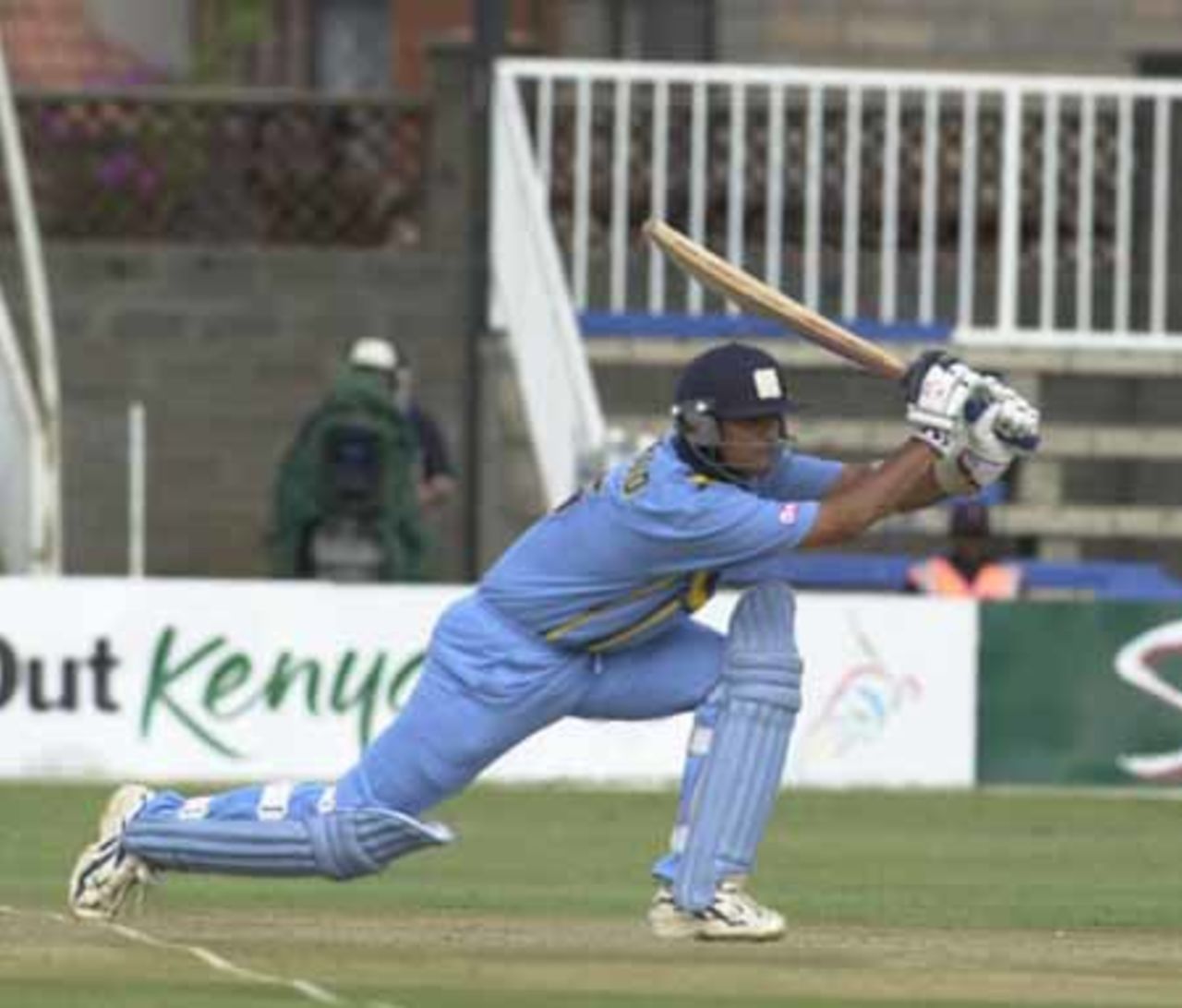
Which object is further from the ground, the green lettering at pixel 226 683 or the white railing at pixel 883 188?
the white railing at pixel 883 188

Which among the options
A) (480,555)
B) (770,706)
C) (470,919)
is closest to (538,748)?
(480,555)

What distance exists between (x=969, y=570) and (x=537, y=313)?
2.07 m

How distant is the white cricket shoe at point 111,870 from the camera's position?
10.9 m

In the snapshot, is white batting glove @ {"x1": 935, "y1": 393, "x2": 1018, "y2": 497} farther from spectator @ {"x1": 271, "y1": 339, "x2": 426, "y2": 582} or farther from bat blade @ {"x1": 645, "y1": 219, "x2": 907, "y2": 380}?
spectator @ {"x1": 271, "y1": 339, "x2": 426, "y2": 582}

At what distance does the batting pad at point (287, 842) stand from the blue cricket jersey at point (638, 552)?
0.54 meters

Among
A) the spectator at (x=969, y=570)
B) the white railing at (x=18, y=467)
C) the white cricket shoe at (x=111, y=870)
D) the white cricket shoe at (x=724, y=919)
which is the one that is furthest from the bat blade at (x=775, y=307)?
the white railing at (x=18, y=467)

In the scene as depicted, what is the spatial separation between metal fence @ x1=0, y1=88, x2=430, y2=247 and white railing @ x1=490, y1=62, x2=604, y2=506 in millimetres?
978

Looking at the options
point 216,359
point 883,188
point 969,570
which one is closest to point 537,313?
point 883,188

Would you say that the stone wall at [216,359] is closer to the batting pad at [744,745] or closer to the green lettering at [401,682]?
the green lettering at [401,682]

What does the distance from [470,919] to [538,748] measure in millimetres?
5643

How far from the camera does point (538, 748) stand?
57.0 feet

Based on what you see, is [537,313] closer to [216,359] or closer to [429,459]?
[429,459]

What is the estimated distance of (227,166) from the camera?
20.8m

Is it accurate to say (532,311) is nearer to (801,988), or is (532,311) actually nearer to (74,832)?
(74,832)
